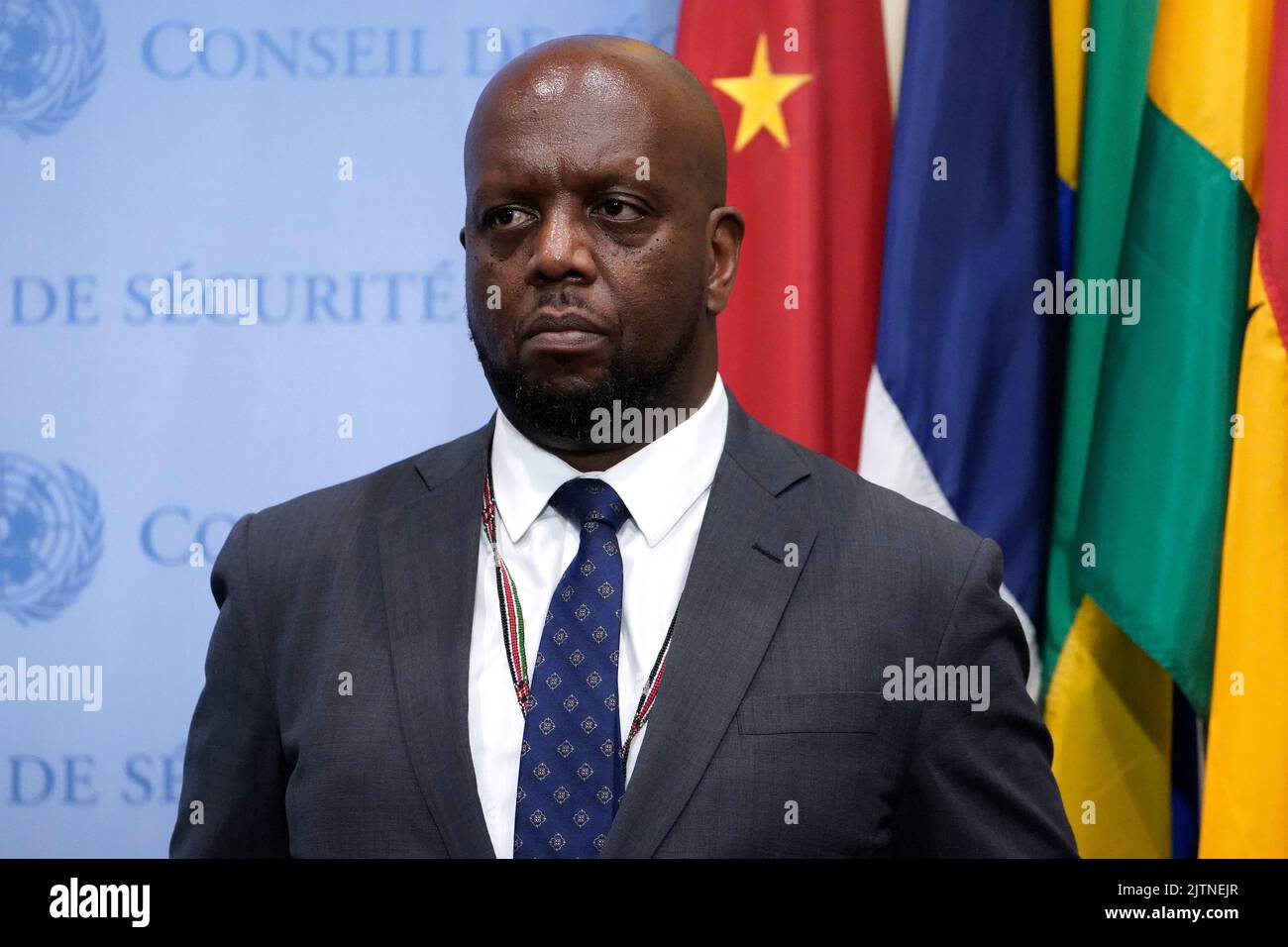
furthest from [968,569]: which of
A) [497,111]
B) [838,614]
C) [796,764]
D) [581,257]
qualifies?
[497,111]

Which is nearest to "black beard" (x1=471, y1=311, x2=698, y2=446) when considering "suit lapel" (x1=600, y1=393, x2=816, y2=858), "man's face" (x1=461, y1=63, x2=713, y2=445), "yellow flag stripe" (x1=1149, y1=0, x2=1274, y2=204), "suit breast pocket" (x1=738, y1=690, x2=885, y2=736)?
"man's face" (x1=461, y1=63, x2=713, y2=445)

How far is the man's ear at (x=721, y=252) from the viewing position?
1459mm

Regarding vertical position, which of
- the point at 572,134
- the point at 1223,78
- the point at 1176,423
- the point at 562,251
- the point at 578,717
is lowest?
the point at 578,717

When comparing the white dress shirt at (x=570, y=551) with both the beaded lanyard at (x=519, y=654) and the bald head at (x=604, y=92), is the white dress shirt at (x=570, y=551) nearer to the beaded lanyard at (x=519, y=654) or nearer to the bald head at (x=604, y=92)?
the beaded lanyard at (x=519, y=654)

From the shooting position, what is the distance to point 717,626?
129 centimetres

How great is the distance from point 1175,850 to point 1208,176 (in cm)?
103

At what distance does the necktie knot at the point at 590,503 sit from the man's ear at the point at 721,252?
0.24 metres

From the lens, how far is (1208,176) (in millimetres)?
1954

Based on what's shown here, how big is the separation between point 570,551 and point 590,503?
0.17ft

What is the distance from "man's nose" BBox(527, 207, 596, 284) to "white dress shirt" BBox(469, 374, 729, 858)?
0.18 meters

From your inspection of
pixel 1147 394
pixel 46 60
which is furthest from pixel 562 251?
pixel 46 60

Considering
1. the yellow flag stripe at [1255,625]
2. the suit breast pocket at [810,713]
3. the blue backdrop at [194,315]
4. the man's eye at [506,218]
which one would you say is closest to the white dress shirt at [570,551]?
the suit breast pocket at [810,713]

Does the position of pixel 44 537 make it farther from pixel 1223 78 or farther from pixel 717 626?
pixel 1223 78

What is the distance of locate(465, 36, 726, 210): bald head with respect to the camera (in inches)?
52.9
